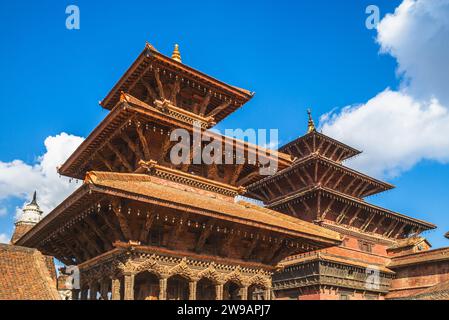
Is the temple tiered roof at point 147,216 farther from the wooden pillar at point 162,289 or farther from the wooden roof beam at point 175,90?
the wooden roof beam at point 175,90

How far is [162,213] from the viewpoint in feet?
45.3

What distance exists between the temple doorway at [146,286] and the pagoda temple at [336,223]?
1611cm

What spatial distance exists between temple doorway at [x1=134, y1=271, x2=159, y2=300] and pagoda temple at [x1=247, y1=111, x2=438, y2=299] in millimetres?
16112

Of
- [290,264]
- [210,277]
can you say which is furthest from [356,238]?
[210,277]

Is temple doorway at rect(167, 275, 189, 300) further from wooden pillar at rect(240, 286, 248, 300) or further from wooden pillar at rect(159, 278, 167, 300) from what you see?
wooden pillar at rect(240, 286, 248, 300)

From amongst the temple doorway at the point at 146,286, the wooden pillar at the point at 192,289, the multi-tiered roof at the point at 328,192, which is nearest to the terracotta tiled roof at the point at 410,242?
the multi-tiered roof at the point at 328,192

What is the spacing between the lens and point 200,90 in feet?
64.9

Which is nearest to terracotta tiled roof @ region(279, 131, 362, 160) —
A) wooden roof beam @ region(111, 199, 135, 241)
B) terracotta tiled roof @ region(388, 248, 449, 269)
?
terracotta tiled roof @ region(388, 248, 449, 269)

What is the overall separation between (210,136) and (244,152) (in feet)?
6.91

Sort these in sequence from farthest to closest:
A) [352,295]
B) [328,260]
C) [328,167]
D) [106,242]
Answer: [328,167] < [352,295] < [328,260] < [106,242]

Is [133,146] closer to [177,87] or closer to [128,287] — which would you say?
[177,87]

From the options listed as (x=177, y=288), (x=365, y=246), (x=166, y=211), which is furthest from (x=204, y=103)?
(x=365, y=246)

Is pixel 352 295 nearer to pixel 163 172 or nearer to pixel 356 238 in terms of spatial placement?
pixel 356 238

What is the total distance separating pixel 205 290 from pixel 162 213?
476cm
